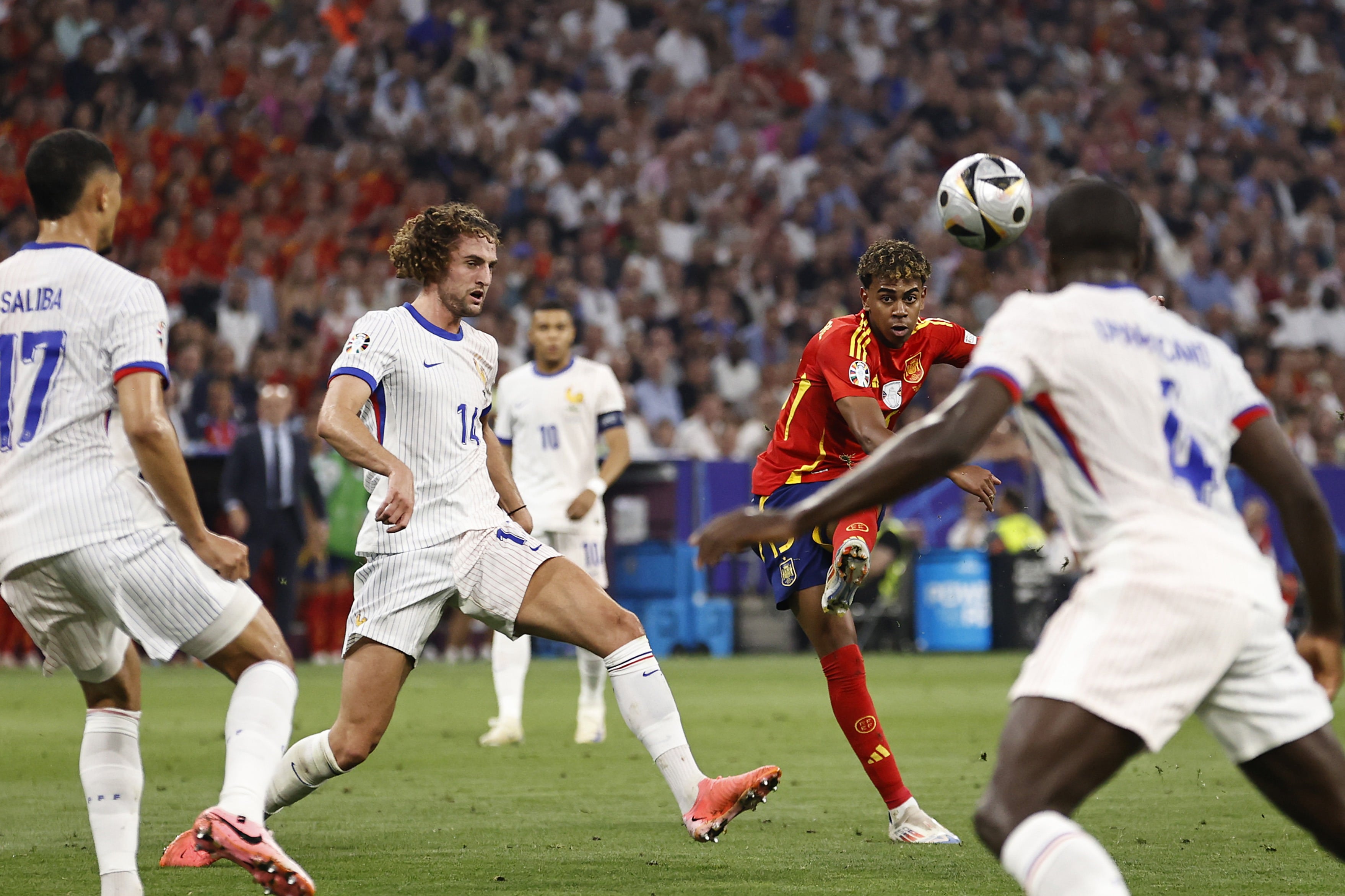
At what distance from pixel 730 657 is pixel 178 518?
13.9 metres

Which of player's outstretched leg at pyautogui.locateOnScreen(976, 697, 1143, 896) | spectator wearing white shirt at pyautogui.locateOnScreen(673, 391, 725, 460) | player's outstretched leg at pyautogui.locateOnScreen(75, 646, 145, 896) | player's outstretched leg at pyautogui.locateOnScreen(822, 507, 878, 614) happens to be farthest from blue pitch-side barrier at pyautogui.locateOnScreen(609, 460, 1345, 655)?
player's outstretched leg at pyautogui.locateOnScreen(976, 697, 1143, 896)

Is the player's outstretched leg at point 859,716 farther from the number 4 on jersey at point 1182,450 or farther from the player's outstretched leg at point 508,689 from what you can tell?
the player's outstretched leg at point 508,689

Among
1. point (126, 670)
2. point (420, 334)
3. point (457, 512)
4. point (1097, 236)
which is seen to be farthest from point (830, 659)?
point (1097, 236)

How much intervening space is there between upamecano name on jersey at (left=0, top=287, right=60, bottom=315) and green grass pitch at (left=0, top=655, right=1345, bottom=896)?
6.87 ft

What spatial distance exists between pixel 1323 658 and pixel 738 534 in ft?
4.79

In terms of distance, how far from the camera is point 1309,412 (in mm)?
20047

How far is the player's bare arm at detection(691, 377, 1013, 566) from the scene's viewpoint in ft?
11.4

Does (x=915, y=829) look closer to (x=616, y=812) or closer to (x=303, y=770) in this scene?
(x=616, y=812)

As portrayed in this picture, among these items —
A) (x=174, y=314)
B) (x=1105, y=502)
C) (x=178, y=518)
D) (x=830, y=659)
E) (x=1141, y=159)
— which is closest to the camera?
(x=1105, y=502)

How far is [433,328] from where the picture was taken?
647cm

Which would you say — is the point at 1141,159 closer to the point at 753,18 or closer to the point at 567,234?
the point at 753,18

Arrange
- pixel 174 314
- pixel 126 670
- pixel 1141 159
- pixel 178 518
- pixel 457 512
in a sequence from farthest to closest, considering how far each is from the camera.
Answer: pixel 1141 159 < pixel 174 314 < pixel 457 512 < pixel 126 670 < pixel 178 518

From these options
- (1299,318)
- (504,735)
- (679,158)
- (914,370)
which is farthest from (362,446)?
(1299,318)

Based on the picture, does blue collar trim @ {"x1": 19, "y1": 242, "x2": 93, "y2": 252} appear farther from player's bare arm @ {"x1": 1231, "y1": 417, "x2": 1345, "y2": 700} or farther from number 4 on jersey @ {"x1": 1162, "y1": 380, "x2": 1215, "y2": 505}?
player's bare arm @ {"x1": 1231, "y1": 417, "x2": 1345, "y2": 700}
